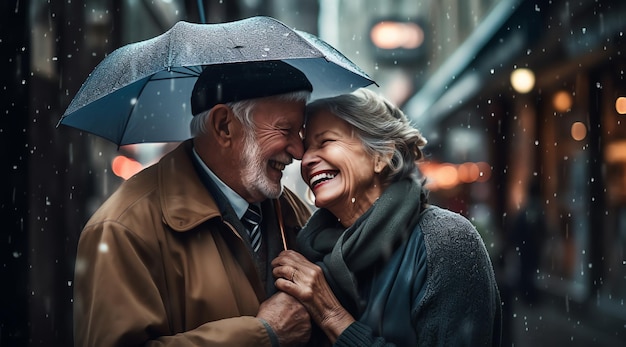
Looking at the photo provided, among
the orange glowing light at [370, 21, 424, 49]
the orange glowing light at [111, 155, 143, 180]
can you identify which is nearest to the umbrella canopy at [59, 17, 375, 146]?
the orange glowing light at [111, 155, 143, 180]

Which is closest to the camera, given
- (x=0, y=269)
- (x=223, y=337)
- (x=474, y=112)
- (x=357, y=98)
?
(x=223, y=337)

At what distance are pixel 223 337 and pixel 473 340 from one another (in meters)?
1.03

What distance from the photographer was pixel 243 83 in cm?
329

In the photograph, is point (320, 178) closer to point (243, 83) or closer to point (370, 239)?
point (370, 239)

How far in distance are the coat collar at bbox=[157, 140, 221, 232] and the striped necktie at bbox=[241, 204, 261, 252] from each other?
0.32 m

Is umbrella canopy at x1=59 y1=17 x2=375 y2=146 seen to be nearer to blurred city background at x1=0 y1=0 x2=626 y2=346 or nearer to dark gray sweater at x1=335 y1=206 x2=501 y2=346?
blurred city background at x1=0 y1=0 x2=626 y2=346

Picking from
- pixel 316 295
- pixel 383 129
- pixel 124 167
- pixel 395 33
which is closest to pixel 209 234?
pixel 316 295

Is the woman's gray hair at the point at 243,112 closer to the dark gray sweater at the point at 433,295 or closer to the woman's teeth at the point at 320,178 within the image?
the woman's teeth at the point at 320,178

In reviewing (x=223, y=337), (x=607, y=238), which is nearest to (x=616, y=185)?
(x=607, y=238)

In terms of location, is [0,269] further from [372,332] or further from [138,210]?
[372,332]

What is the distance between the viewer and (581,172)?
12.5 metres

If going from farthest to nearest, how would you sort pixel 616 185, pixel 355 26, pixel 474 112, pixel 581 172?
pixel 355 26, pixel 474 112, pixel 581 172, pixel 616 185

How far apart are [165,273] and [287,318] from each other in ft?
1.79

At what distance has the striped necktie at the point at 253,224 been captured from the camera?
131 inches
